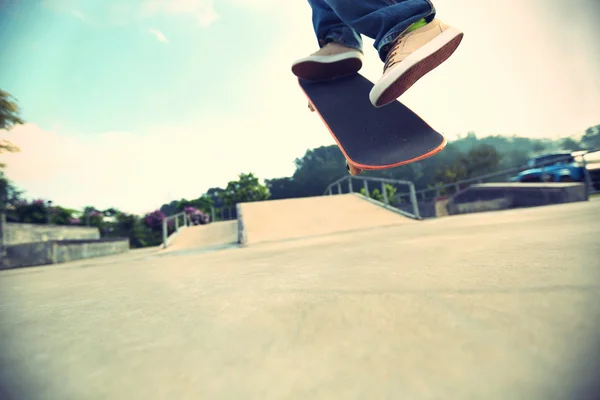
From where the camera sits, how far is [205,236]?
6461 millimetres

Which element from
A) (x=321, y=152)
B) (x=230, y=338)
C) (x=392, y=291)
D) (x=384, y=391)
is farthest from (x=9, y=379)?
(x=321, y=152)

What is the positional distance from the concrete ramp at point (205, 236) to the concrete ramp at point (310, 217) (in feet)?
2.52

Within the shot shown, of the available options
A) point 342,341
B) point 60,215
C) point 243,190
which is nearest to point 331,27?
point 342,341

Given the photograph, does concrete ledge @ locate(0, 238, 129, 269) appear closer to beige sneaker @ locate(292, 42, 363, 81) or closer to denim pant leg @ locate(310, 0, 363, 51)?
beige sneaker @ locate(292, 42, 363, 81)

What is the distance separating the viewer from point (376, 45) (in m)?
1.16

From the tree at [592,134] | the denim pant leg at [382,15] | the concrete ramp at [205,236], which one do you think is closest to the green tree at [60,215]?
the concrete ramp at [205,236]

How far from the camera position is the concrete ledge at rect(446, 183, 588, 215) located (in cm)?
478

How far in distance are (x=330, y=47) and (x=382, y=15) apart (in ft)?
1.64

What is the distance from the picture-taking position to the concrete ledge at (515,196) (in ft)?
15.7

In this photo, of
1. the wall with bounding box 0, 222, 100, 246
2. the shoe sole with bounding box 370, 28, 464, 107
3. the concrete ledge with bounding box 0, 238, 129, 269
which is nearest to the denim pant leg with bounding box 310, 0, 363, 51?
the shoe sole with bounding box 370, 28, 464, 107

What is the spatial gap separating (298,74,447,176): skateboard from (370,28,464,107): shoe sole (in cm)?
23

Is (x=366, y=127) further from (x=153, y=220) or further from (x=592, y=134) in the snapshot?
(x=592, y=134)

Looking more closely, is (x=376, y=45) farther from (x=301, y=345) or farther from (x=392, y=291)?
(x=301, y=345)

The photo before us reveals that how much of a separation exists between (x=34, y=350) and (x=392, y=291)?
1.69 feet
